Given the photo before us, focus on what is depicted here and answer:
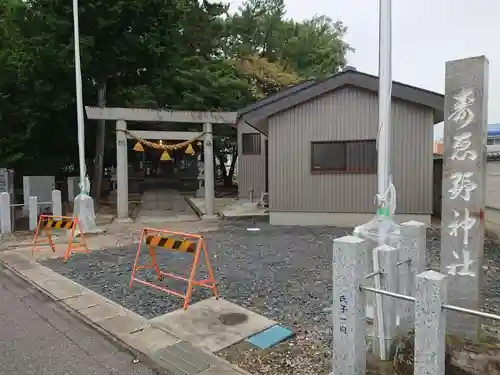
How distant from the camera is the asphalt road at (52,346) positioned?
156 inches

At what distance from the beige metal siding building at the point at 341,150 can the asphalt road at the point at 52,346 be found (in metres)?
7.71

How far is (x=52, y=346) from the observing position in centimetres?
444

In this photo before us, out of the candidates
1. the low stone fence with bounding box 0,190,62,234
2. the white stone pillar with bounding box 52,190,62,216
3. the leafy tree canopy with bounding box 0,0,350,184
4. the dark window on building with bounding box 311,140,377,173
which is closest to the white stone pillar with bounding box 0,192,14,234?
the low stone fence with bounding box 0,190,62,234

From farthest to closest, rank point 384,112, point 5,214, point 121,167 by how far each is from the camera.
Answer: point 121,167 < point 5,214 < point 384,112


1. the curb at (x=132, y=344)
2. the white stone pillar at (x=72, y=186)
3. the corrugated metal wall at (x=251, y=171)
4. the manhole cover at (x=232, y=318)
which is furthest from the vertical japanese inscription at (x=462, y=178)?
the white stone pillar at (x=72, y=186)

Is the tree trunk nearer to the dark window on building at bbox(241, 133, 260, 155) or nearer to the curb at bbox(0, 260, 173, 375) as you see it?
the dark window on building at bbox(241, 133, 260, 155)

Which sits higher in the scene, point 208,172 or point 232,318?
point 208,172

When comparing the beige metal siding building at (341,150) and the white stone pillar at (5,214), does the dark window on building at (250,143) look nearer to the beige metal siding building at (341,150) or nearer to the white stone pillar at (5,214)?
the beige metal siding building at (341,150)

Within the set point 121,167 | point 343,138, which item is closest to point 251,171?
point 121,167

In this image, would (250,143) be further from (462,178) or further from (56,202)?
(462,178)

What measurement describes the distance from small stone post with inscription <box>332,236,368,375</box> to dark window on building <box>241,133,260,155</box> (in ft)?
51.5

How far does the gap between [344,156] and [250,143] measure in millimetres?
8176

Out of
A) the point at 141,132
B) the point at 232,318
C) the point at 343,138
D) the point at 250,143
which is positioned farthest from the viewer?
the point at 250,143

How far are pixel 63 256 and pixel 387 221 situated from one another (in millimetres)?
6845
